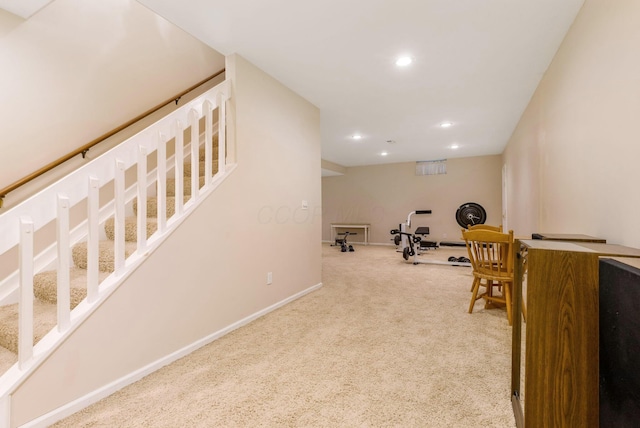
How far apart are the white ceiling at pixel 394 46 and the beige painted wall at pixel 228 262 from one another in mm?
414

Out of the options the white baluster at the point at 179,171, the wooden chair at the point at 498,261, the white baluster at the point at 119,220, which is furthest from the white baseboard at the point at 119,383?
the wooden chair at the point at 498,261

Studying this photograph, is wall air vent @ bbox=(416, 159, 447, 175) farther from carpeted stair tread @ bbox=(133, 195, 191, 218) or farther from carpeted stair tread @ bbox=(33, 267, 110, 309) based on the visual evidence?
carpeted stair tread @ bbox=(33, 267, 110, 309)

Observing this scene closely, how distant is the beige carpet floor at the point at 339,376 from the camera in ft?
4.50

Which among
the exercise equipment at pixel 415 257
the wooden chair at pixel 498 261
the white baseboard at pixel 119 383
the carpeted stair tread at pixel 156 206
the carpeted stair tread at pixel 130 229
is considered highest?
the carpeted stair tread at pixel 156 206

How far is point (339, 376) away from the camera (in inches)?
67.6

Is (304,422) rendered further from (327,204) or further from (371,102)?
(327,204)

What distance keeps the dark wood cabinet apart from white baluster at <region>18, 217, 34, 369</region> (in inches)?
Answer: 85.6

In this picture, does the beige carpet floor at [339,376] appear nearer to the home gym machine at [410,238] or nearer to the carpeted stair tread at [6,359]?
the carpeted stair tread at [6,359]

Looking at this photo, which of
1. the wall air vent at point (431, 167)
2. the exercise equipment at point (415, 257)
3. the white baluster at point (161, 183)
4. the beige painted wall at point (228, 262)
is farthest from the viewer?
the wall air vent at point (431, 167)

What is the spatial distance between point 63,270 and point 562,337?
2.28 metres

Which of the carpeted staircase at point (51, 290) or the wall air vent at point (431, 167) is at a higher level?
the wall air vent at point (431, 167)

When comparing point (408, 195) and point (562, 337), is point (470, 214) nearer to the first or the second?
point (408, 195)

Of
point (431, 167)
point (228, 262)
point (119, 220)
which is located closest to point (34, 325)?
point (119, 220)

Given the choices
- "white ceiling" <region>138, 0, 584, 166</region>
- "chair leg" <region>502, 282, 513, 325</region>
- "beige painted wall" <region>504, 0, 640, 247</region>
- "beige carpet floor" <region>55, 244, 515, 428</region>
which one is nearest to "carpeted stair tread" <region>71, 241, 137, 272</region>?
"beige carpet floor" <region>55, 244, 515, 428</region>
